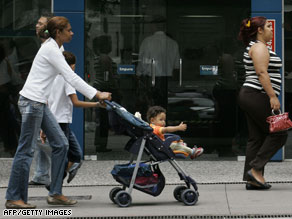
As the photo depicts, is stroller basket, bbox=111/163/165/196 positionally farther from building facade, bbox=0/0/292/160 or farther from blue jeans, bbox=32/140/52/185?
building facade, bbox=0/0/292/160

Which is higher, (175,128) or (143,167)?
(175,128)

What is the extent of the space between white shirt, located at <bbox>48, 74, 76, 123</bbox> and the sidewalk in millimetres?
904

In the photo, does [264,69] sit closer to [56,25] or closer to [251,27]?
[251,27]

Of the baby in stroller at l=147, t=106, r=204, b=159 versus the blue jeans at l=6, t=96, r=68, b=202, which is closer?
the blue jeans at l=6, t=96, r=68, b=202

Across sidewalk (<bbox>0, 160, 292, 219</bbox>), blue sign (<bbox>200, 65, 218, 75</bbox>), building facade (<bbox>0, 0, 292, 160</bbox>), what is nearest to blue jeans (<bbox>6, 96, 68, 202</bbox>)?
sidewalk (<bbox>0, 160, 292, 219</bbox>)

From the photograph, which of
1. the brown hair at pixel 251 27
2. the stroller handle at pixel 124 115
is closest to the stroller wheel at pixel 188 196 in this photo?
the stroller handle at pixel 124 115

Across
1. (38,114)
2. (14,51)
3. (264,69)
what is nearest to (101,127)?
(14,51)

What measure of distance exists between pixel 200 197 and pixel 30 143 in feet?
6.42

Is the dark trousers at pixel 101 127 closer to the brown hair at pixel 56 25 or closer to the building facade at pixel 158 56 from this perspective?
the building facade at pixel 158 56

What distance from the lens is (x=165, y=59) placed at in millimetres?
11172

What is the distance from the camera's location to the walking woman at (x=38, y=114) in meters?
6.77

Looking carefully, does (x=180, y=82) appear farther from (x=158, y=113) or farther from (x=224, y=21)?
(x=158, y=113)

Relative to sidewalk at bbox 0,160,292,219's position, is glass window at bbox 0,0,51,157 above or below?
above

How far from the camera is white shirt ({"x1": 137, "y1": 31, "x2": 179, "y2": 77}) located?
11148 mm
